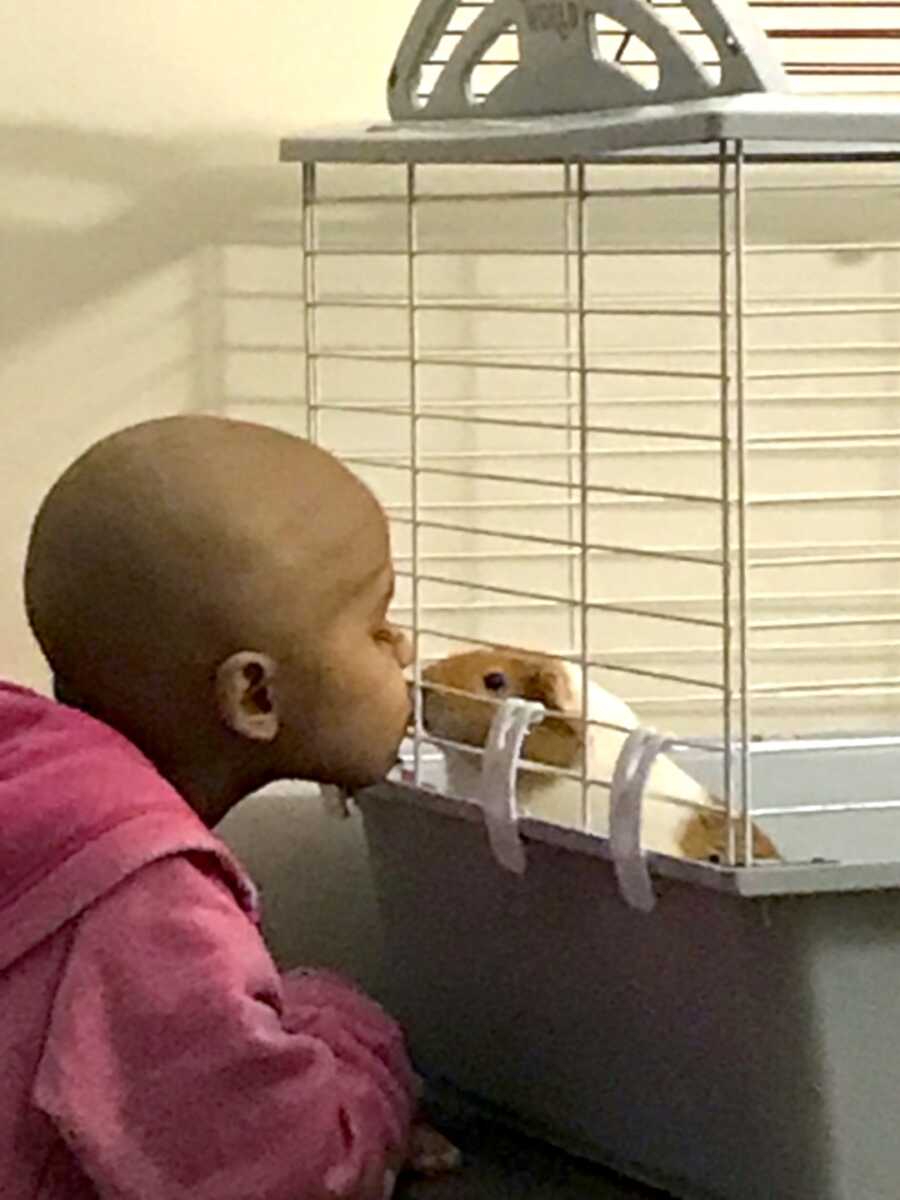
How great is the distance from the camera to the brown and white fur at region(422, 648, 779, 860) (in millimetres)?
999

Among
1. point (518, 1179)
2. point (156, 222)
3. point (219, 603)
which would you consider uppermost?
point (156, 222)

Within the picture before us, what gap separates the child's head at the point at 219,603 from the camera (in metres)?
0.82

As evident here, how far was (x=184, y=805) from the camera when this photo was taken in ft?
2.67

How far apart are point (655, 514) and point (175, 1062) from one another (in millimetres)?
513

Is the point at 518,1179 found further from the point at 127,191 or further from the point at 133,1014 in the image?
the point at 127,191

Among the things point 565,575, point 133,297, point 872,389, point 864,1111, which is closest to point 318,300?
point 133,297

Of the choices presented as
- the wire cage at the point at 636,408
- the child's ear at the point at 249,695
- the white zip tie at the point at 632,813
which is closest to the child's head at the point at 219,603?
the child's ear at the point at 249,695

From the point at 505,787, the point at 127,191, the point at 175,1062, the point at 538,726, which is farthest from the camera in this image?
the point at 127,191

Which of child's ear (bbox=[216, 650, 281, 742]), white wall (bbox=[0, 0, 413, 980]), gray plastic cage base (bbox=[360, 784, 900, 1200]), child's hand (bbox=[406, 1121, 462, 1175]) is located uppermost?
white wall (bbox=[0, 0, 413, 980])

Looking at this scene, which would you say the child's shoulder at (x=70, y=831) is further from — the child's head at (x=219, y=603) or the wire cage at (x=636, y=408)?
the wire cage at (x=636, y=408)

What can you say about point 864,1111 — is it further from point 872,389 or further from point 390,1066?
point 872,389

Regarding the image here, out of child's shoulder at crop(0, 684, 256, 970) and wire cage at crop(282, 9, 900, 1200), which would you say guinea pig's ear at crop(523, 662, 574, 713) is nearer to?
wire cage at crop(282, 9, 900, 1200)

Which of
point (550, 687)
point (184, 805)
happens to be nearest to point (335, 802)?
point (550, 687)

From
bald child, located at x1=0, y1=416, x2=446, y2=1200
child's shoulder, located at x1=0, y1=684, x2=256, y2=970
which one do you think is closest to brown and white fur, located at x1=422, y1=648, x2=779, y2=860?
bald child, located at x1=0, y1=416, x2=446, y2=1200
